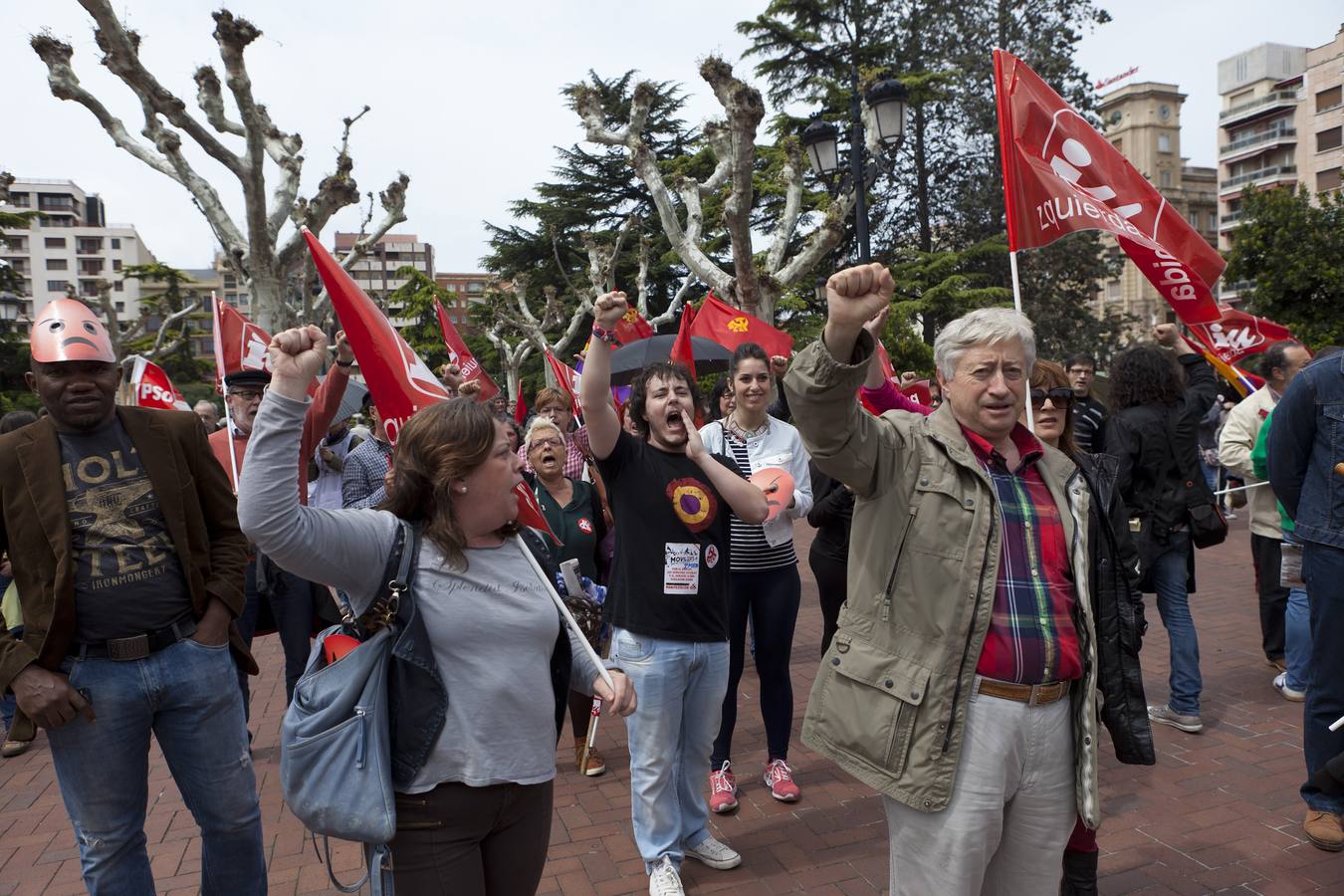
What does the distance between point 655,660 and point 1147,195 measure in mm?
3334

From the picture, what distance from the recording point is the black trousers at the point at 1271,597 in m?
6.07

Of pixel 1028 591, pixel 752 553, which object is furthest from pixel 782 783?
pixel 1028 591

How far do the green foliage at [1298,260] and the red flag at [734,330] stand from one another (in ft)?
73.5

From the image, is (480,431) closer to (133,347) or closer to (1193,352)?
(1193,352)

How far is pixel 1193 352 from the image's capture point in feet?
23.5

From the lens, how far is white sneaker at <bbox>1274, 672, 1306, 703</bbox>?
5488mm

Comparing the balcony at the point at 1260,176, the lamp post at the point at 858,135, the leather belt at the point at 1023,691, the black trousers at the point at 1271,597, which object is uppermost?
the balcony at the point at 1260,176

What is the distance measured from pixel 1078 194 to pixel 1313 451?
1555mm

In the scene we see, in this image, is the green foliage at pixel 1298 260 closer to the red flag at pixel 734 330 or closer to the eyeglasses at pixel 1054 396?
the red flag at pixel 734 330

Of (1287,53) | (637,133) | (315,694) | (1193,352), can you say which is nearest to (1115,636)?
(315,694)

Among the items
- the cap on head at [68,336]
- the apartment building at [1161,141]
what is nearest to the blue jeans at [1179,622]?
the cap on head at [68,336]

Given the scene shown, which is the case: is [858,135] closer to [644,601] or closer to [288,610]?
[288,610]

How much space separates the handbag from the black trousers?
595 centimetres

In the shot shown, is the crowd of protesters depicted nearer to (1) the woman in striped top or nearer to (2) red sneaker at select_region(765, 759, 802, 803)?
(1) the woman in striped top
